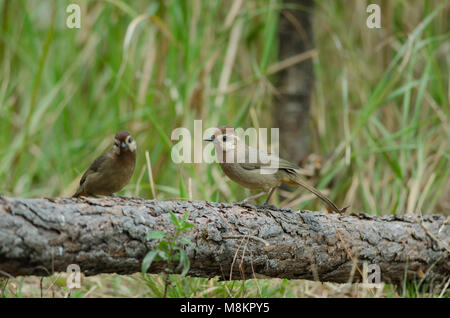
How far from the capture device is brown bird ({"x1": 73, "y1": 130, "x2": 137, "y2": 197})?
3.72 metres

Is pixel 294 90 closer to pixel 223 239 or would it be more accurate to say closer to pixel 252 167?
pixel 252 167

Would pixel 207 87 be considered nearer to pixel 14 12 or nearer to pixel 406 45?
pixel 406 45

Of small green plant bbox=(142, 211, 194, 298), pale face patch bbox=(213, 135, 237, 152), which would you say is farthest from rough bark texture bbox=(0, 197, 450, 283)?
pale face patch bbox=(213, 135, 237, 152)

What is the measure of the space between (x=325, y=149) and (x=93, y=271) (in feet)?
13.5

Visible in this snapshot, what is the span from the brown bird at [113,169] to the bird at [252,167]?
0.61 meters

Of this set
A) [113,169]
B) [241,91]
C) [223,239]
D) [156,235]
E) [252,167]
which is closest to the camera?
[156,235]

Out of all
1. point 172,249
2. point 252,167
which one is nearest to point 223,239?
point 172,249

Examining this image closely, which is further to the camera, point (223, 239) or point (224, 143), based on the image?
point (224, 143)

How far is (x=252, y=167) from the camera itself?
12.6 ft

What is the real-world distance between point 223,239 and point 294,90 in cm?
320

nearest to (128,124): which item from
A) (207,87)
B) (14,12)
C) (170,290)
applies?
(207,87)

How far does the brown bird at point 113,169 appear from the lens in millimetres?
3719

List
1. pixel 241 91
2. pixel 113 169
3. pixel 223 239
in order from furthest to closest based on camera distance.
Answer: pixel 241 91, pixel 113 169, pixel 223 239

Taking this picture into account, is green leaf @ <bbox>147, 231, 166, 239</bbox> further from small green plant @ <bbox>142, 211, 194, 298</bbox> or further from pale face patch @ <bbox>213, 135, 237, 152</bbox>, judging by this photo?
pale face patch @ <bbox>213, 135, 237, 152</bbox>
